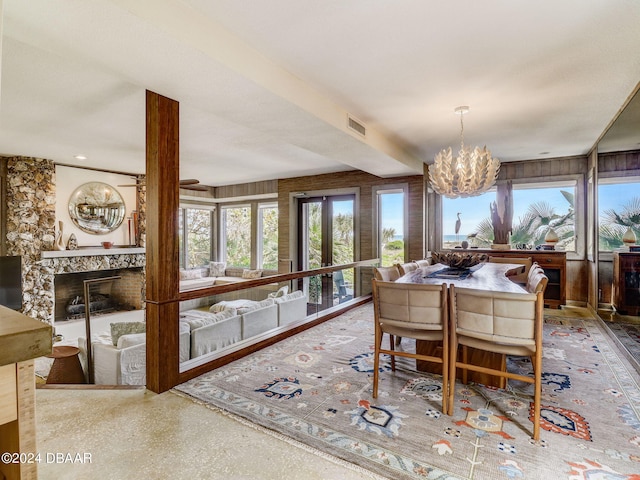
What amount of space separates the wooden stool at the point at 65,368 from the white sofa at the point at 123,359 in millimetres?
145

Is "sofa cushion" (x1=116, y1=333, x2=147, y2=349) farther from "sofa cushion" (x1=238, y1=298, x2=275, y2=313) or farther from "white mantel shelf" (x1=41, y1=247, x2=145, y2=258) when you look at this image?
"white mantel shelf" (x1=41, y1=247, x2=145, y2=258)

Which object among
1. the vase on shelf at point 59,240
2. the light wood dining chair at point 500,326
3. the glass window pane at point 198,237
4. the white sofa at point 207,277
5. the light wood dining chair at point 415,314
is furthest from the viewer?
the glass window pane at point 198,237

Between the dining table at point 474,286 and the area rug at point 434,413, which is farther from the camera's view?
the dining table at point 474,286

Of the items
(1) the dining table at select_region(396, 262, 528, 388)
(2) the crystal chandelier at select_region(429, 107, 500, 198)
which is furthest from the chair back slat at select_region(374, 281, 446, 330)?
(2) the crystal chandelier at select_region(429, 107, 500, 198)

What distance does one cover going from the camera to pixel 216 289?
3.04m

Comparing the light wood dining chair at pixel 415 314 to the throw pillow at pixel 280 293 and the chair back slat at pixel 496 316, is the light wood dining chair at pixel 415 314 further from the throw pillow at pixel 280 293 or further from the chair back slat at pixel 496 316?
the throw pillow at pixel 280 293

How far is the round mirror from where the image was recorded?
20.7 ft

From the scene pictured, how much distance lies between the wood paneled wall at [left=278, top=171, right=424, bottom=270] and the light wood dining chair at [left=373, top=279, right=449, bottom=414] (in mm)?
3732

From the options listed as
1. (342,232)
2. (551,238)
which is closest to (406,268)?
(342,232)

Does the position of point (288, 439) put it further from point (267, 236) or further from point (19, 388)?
point (267, 236)

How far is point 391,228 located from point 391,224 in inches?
3.1

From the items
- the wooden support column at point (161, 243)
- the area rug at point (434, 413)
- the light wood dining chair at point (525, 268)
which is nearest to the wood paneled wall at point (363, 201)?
the light wood dining chair at point (525, 268)

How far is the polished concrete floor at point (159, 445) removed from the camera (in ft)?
5.66

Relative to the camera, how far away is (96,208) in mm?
6590
